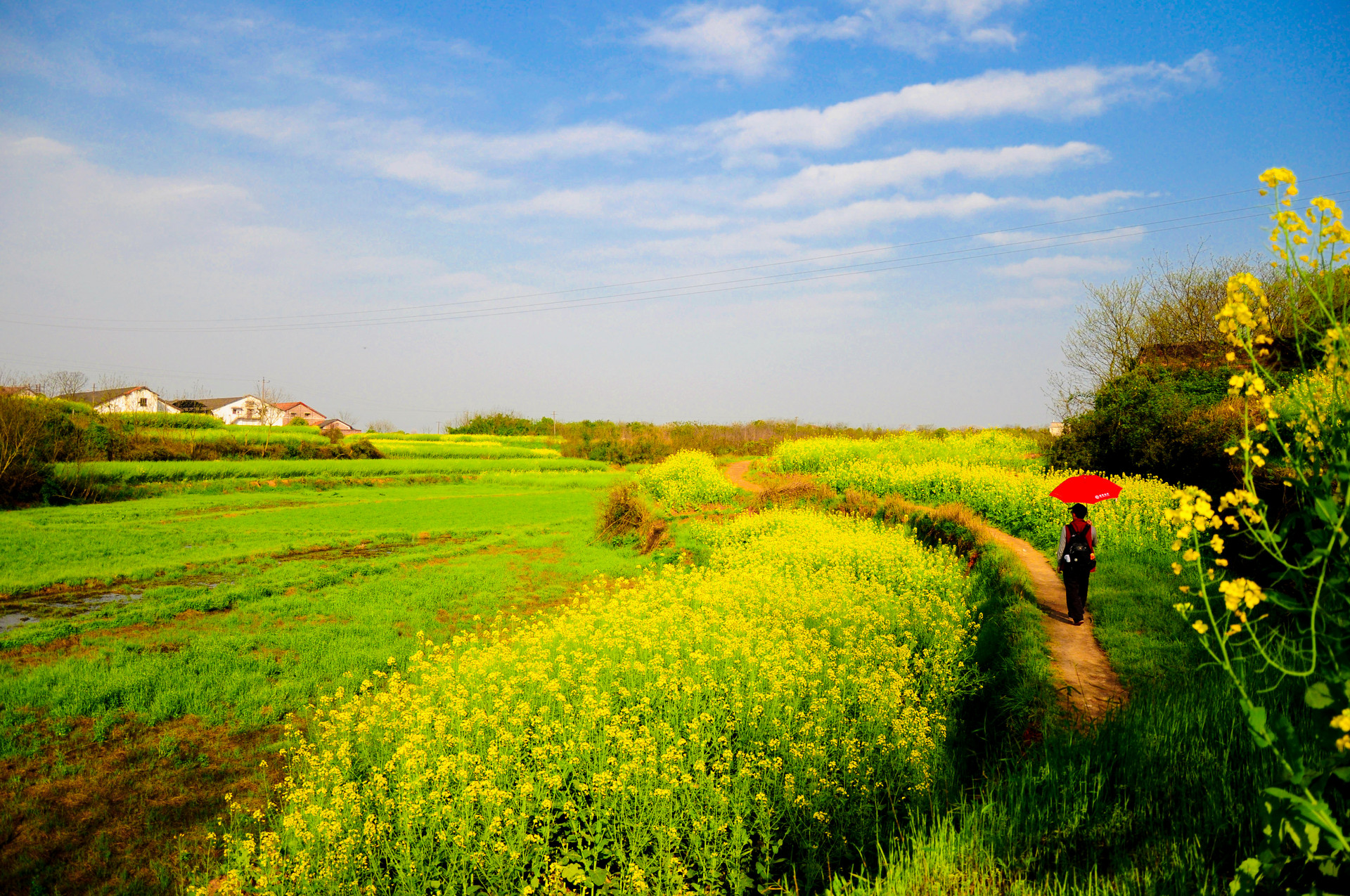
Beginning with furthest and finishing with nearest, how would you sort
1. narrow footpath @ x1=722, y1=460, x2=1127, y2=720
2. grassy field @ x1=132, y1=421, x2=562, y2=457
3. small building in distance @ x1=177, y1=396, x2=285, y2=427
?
1. small building in distance @ x1=177, y1=396, x2=285, y2=427
2. grassy field @ x1=132, y1=421, x2=562, y2=457
3. narrow footpath @ x1=722, y1=460, x2=1127, y2=720

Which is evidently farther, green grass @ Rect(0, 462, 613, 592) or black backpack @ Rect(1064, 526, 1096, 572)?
green grass @ Rect(0, 462, 613, 592)

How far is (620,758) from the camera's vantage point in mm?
5176

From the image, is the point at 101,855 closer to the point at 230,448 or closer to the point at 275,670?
the point at 275,670

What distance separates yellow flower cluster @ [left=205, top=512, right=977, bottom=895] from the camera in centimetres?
438

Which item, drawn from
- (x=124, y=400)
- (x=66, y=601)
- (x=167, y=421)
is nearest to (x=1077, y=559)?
(x=66, y=601)

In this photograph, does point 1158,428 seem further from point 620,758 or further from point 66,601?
point 66,601

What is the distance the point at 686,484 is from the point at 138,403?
211ft

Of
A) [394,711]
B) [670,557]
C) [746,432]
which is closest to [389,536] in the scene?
[670,557]

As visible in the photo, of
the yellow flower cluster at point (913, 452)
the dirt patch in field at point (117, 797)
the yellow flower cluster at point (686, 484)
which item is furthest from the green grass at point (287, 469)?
the dirt patch in field at point (117, 797)

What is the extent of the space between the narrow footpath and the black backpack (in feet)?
2.63

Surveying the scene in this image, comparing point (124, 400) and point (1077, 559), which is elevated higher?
point (124, 400)

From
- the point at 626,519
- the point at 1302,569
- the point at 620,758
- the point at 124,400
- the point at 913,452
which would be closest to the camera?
the point at 1302,569

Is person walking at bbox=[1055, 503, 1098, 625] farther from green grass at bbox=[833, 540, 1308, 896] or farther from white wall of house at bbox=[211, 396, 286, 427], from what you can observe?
white wall of house at bbox=[211, 396, 286, 427]

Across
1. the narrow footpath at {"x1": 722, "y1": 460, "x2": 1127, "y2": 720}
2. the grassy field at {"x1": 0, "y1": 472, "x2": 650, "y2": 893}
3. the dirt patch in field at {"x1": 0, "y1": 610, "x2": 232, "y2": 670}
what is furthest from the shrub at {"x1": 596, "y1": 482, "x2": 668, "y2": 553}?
the dirt patch in field at {"x1": 0, "y1": 610, "x2": 232, "y2": 670}
